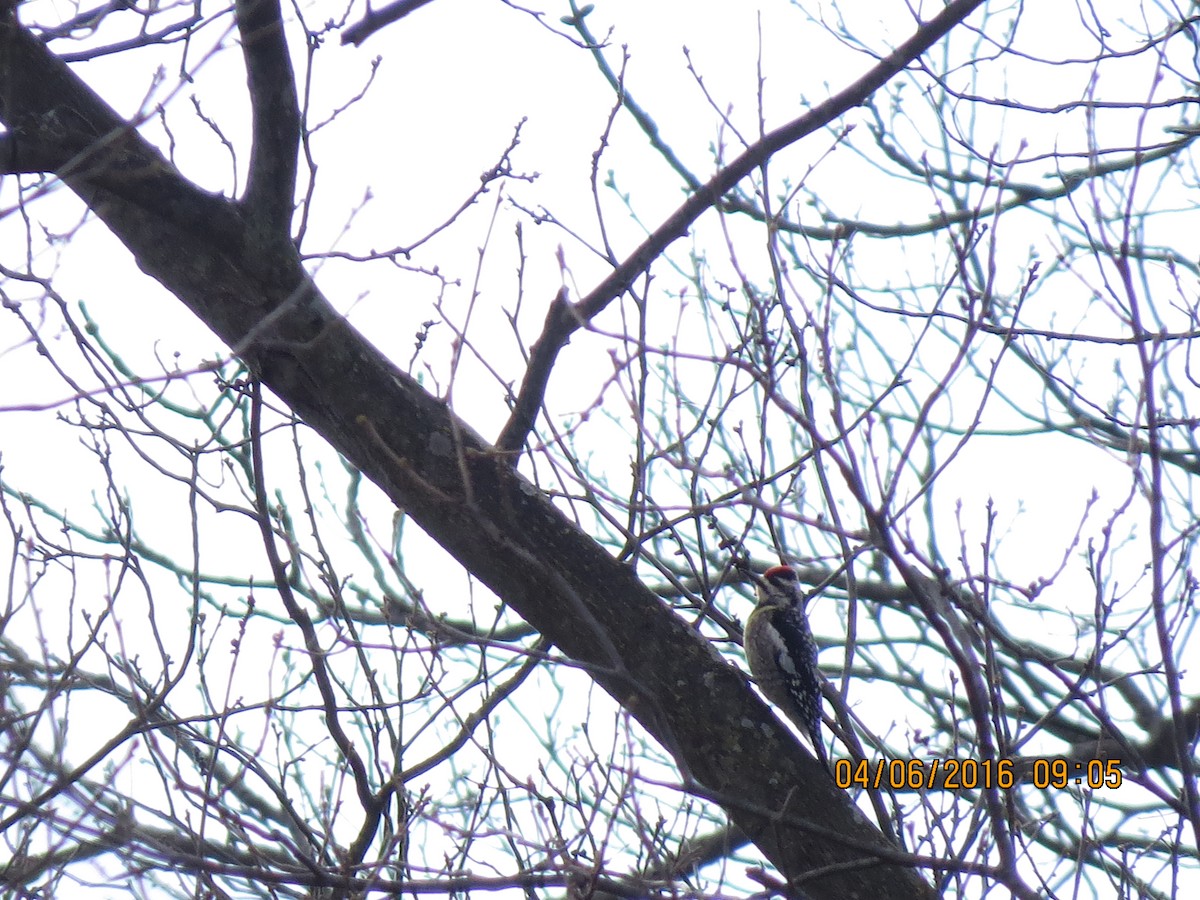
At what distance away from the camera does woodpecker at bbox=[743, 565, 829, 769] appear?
16.6 ft

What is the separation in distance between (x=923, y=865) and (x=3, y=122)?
2.75 metres

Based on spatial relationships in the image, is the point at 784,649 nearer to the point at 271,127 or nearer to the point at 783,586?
the point at 783,586

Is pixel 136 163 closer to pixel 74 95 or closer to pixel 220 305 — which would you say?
pixel 74 95

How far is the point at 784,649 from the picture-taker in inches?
215

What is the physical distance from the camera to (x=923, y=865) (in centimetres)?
228

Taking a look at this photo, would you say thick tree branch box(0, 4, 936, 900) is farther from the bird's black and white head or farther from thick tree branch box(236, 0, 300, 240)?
the bird's black and white head

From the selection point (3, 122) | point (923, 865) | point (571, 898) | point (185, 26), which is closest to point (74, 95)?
point (3, 122)

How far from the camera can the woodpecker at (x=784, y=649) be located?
5070 mm
